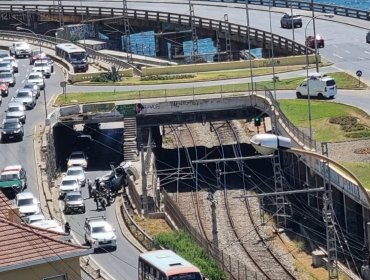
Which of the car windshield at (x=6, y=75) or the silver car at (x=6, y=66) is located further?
the silver car at (x=6, y=66)

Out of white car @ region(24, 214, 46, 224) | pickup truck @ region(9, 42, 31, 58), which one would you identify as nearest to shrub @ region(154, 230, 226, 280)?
white car @ region(24, 214, 46, 224)

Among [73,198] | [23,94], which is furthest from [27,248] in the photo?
[23,94]

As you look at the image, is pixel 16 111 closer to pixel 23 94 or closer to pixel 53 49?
pixel 23 94

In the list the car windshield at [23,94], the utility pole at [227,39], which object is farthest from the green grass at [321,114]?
the utility pole at [227,39]

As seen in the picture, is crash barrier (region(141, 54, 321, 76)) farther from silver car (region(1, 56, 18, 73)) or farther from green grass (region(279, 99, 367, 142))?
green grass (region(279, 99, 367, 142))

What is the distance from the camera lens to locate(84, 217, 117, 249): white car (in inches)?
2527

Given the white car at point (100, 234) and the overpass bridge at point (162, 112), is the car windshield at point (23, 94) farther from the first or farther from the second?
the white car at point (100, 234)

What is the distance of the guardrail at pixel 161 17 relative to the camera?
125 metres

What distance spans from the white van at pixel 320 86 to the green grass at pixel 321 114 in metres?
0.90

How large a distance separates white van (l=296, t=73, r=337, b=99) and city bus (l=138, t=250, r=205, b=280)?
137ft

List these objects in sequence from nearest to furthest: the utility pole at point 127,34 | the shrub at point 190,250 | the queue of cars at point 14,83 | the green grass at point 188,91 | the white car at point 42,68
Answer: the shrub at point 190,250, the queue of cars at point 14,83, the green grass at point 188,91, the white car at point 42,68, the utility pole at point 127,34

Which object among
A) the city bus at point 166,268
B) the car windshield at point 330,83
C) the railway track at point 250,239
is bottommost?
the railway track at point 250,239

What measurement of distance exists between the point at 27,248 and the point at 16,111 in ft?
213

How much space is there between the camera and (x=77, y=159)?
88.6m
